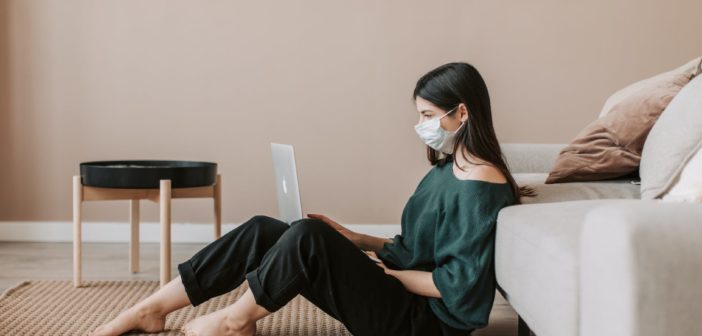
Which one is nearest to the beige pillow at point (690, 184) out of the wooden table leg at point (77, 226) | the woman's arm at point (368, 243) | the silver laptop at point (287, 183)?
the woman's arm at point (368, 243)

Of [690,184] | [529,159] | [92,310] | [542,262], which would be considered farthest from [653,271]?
[92,310]

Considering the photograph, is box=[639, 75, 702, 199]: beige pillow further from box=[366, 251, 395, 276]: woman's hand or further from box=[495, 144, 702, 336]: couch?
box=[366, 251, 395, 276]: woman's hand

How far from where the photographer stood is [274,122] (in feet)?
10.4

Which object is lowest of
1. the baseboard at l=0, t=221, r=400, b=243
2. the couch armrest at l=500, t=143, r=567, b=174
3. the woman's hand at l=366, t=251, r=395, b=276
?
the baseboard at l=0, t=221, r=400, b=243

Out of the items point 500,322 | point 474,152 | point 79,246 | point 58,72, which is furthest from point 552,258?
point 58,72

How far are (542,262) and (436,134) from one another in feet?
1.65

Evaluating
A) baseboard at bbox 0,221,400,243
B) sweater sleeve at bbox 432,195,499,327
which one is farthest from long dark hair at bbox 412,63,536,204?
baseboard at bbox 0,221,400,243

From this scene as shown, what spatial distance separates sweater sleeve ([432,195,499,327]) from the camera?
133cm

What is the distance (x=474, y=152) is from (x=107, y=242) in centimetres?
227

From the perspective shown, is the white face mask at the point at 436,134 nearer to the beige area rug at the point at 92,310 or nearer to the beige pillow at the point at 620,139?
the beige pillow at the point at 620,139

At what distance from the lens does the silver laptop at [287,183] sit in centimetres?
180

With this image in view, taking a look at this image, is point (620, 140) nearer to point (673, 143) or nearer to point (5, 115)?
point (673, 143)

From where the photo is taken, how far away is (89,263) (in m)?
2.67

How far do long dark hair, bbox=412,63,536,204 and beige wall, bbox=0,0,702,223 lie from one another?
1.74m
